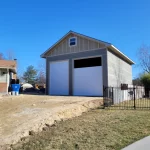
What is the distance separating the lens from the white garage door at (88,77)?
1625cm

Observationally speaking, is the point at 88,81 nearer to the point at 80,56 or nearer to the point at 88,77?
the point at 88,77

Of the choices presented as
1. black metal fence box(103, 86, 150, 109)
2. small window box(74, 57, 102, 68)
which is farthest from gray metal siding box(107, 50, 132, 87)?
small window box(74, 57, 102, 68)

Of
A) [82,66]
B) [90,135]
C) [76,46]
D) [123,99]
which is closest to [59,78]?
[82,66]

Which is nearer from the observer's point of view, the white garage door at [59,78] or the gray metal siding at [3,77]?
the white garage door at [59,78]

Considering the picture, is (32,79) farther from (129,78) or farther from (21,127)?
(21,127)

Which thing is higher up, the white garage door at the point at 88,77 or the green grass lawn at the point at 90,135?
the white garage door at the point at 88,77

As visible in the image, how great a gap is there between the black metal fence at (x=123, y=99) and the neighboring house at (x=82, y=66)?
41.0 inches

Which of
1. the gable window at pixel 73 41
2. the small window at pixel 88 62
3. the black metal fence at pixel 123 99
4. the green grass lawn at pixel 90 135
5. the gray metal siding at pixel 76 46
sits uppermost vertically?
the gable window at pixel 73 41

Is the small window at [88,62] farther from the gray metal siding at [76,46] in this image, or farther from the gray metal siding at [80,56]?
the gray metal siding at [76,46]

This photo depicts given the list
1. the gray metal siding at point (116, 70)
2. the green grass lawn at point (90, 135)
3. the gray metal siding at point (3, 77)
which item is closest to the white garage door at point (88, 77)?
the gray metal siding at point (116, 70)

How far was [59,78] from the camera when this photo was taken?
18.4 meters

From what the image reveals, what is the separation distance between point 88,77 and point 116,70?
8.71ft

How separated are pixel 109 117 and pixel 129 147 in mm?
3325

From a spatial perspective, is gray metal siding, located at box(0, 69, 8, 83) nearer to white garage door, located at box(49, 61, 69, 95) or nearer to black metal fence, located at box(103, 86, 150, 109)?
white garage door, located at box(49, 61, 69, 95)
